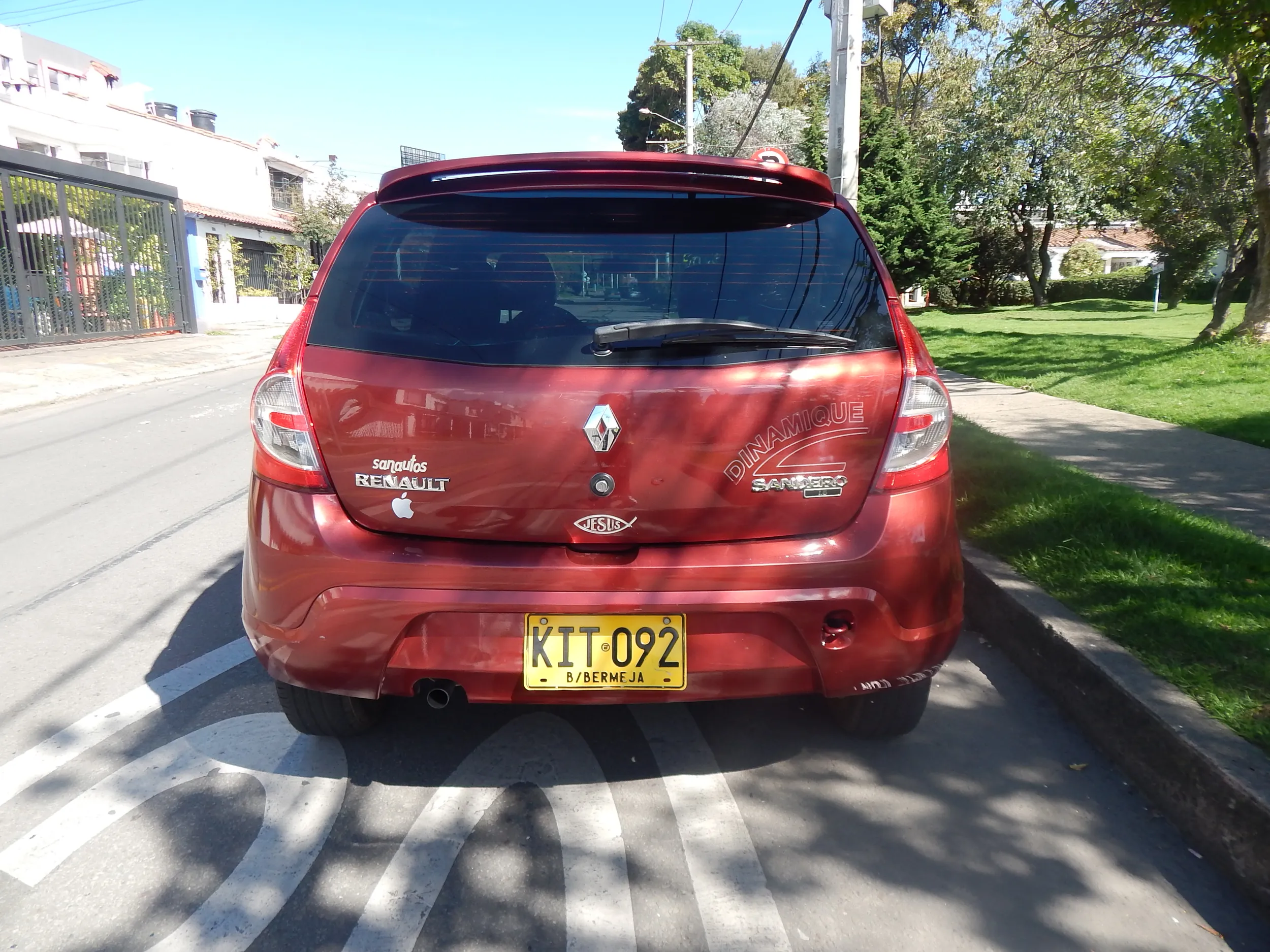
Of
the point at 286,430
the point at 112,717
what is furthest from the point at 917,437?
the point at 112,717

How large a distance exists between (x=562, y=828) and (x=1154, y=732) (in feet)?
5.68

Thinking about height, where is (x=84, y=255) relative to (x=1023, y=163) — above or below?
below

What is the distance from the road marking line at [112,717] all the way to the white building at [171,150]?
83.2 feet

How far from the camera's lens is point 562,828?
8.71 ft

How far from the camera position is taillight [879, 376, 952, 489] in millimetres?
2590

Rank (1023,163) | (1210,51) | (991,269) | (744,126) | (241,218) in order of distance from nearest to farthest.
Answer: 1. (1210,51)
2. (1023,163)
3. (241,218)
4. (991,269)
5. (744,126)

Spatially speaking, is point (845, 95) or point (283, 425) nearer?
point (283, 425)

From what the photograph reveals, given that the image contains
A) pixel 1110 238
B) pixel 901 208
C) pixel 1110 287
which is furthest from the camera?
pixel 1110 238

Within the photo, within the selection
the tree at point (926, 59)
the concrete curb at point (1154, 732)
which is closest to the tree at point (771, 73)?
the tree at point (926, 59)

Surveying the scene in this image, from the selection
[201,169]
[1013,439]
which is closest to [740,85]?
[201,169]

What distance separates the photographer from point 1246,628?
135 inches

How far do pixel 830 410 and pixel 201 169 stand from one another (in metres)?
44.3

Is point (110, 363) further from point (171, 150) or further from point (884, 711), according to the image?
point (171, 150)

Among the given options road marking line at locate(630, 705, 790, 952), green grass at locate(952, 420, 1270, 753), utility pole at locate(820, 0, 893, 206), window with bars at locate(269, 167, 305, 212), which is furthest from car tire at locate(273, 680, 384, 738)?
window with bars at locate(269, 167, 305, 212)
